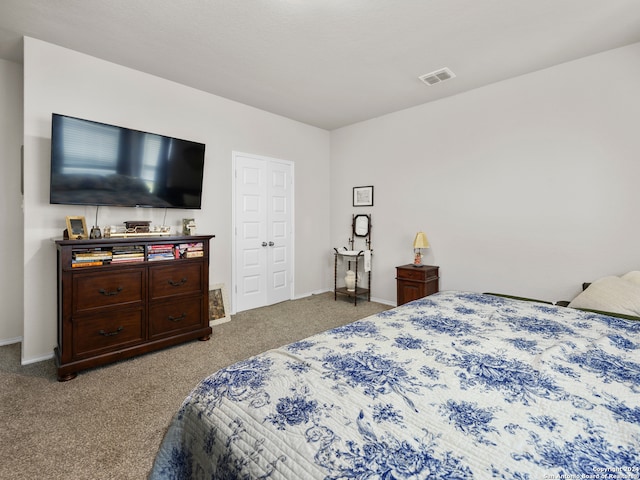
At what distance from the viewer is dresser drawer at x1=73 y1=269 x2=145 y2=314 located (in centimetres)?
249

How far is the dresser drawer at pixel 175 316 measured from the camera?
290 cm

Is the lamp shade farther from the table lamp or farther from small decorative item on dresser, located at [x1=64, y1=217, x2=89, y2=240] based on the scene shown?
small decorative item on dresser, located at [x1=64, y1=217, x2=89, y2=240]

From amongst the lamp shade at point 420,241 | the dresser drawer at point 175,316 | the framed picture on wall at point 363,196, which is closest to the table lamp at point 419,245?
the lamp shade at point 420,241

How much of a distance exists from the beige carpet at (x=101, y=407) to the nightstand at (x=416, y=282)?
151 centimetres

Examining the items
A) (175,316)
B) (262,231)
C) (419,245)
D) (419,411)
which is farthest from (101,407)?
(419,245)

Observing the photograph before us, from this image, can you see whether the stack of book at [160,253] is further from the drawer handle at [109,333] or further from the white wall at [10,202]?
the white wall at [10,202]

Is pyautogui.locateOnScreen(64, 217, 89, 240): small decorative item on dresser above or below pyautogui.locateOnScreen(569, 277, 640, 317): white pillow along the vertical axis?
above

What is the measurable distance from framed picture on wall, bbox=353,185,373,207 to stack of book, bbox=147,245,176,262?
297 centimetres

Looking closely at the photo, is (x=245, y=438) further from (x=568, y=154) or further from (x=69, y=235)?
(x=568, y=154)

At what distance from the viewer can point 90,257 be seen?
2539 millimetres

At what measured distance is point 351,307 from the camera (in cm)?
454

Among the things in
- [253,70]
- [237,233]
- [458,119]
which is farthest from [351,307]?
[253,70]

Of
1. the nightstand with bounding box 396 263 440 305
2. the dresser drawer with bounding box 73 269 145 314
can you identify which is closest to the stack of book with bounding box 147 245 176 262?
the dresser drawer with bounding box 73 269 145 314

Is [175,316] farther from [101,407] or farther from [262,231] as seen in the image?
[262,231]
